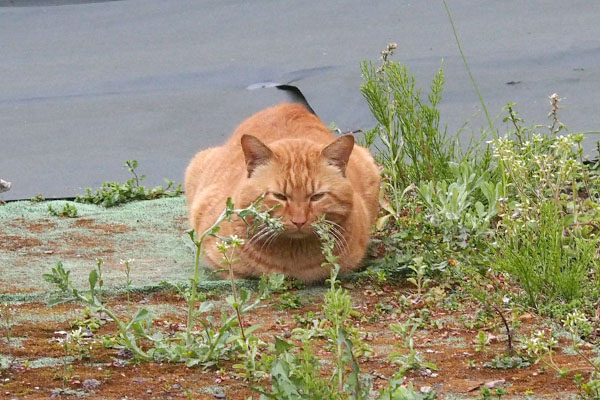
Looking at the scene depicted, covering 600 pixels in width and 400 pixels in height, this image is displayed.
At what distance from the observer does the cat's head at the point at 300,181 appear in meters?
4.02

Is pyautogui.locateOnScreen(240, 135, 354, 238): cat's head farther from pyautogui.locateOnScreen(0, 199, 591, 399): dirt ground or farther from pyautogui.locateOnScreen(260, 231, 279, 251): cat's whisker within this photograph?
pyautogui.locateOnScreen(0, 199, 591, 399): dirt ground

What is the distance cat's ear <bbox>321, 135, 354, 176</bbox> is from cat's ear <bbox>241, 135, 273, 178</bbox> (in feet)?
0.78

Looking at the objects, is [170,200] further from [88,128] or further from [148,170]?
[88,128]

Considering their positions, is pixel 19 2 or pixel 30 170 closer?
pixel 30 170

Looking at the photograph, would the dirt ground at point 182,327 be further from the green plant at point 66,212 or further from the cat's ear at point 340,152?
the green plant at point 66,212

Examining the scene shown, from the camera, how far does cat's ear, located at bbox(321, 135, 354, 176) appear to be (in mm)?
4094

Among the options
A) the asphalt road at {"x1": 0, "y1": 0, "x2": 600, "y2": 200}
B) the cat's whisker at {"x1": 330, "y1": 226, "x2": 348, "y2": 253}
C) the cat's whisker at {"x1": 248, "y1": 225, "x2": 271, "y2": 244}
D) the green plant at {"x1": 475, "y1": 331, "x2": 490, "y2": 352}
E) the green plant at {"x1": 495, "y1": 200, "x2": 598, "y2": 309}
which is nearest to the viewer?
the green plant at {"x1": 475, "y1": 331, "x2": 490, "y2": 352}

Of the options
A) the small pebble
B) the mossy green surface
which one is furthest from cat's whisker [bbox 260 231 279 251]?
the small pebble

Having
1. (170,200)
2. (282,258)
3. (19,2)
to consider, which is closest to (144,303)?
(282,258)

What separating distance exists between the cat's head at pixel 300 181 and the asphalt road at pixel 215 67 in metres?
1.96

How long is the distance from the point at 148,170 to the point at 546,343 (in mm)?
3535

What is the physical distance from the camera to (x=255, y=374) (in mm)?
2807

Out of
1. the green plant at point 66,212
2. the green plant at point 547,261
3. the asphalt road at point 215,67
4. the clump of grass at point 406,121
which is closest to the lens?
the green plant at point 547,261

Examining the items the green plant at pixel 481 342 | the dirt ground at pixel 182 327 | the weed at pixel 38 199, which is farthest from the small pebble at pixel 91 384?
the weed at pixel 38 199
